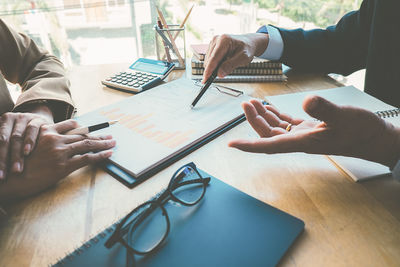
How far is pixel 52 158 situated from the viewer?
0.47 meters

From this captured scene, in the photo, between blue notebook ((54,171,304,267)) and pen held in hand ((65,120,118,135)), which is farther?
pen held in hand ((65,120,118,135))

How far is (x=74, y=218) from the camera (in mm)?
400

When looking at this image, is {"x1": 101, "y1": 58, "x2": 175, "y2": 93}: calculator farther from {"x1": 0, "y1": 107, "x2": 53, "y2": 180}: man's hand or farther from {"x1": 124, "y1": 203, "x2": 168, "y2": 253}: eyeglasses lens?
{"x1": 124, "y1": 203, "x2": 168, "y2": 253}: eyeglasses lens

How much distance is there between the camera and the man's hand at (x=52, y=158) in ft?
1.44

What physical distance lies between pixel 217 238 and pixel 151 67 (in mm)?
754

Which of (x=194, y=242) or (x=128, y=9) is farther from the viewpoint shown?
(x=128, y=9)

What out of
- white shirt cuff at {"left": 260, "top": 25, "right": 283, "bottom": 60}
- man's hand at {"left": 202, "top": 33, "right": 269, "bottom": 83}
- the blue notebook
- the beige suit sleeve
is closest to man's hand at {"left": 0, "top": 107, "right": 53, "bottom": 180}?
the beige suit sleeve

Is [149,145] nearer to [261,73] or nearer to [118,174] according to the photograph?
[118,174]

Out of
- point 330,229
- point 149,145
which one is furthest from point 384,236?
point 149,145

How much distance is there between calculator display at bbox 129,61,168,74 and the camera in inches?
36.6

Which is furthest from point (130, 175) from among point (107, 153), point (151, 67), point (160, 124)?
point (151, 67)

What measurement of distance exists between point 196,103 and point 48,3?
2804mm

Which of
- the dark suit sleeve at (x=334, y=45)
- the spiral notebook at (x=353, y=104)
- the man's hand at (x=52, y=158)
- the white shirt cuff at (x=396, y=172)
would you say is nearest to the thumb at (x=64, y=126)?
the man's hand at (x=52, y=158)

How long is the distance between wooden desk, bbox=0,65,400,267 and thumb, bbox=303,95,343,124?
0.14 meters
